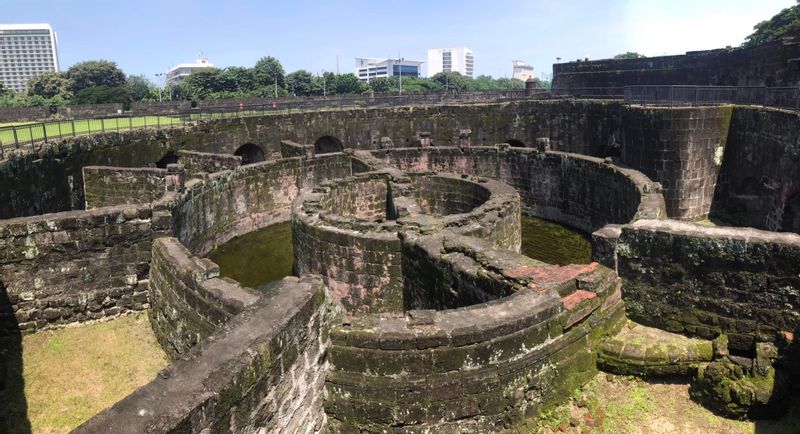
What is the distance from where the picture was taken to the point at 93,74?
73.4 m

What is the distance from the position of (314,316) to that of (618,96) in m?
27.4

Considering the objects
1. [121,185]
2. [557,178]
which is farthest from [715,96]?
[121,185]

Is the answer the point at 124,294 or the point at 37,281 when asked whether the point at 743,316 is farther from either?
the point at 37,281

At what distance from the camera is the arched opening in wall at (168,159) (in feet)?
80.4

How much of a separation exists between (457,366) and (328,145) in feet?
78.4

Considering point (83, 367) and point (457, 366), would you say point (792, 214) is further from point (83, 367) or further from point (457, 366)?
point (83, 367)

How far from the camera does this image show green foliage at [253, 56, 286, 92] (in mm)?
75312

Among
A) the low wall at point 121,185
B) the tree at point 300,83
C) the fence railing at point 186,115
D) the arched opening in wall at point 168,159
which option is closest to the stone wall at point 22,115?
the fence railing at point 186,115

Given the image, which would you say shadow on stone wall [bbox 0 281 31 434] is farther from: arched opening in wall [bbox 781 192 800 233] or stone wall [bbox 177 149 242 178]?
arched opening in wall [bbox 781 192 800 233]

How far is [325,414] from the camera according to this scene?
22.3ft

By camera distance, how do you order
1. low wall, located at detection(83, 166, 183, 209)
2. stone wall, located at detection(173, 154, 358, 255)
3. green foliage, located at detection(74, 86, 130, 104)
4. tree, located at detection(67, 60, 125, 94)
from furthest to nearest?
1. tree, located at detection(67, 60, 125, 94)
2. green foliage, located at detection(74, 86, 130, 104)
3. low wall, located at detection(83, 166, 183, 209)
4. stone wall, located at detection(173, 154, 358, 255)

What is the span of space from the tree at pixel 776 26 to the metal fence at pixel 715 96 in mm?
23661

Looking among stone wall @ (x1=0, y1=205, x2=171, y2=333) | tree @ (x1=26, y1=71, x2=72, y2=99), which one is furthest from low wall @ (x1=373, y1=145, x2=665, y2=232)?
tree @ (x1=26, y1=71, x2=72, y2=99)

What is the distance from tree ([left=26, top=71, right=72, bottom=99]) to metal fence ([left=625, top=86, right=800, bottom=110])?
5953 cm
